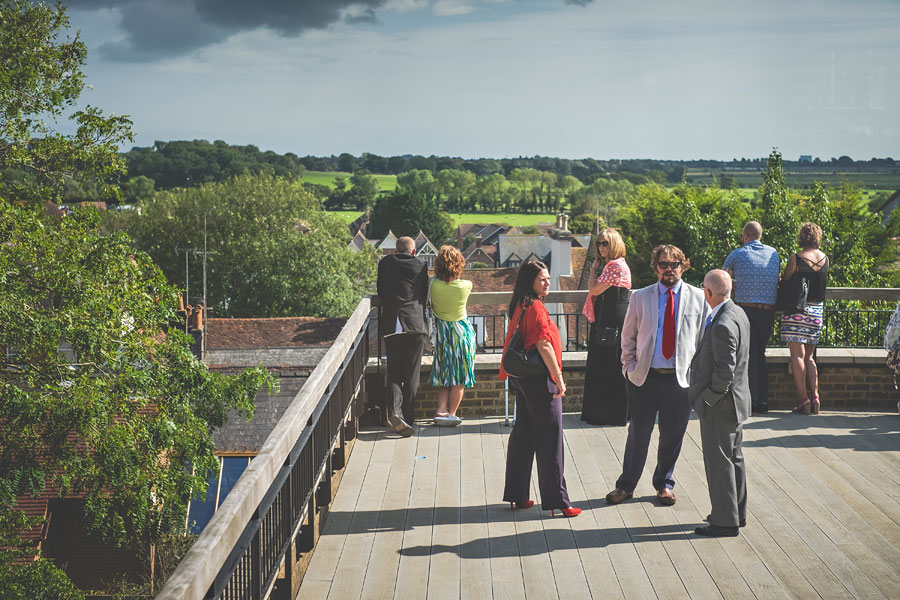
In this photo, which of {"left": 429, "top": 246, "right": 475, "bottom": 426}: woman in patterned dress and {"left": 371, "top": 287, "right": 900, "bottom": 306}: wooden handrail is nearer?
{"left": 429, "top": 246, "right": 475, "bottom": 426}: woman in patterned dress

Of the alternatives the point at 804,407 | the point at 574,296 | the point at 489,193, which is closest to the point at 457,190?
the point at 489,193

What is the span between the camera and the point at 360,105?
554 ft

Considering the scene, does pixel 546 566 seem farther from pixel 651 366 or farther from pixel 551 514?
pixel 651 366

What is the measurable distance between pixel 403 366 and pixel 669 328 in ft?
8.59

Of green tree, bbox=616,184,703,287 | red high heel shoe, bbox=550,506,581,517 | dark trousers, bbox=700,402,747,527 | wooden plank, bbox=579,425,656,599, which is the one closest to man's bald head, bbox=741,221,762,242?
wooden plank, bbox=579,425,656,599

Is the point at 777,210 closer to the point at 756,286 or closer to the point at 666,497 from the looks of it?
the point at 756,286

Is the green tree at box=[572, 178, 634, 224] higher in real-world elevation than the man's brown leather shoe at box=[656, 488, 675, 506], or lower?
higher

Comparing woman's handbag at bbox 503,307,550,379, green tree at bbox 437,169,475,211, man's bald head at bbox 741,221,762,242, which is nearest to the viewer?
woman's handbag at bbox 503,307,550,379

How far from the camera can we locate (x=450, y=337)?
7719mm

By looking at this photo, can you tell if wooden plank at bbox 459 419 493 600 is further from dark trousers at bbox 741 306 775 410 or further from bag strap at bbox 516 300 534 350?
dark trousers at bbox 741 306 775 410

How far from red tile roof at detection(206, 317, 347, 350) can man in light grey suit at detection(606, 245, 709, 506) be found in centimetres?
3636

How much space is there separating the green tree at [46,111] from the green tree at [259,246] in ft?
133

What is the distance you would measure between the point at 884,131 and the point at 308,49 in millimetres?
168372

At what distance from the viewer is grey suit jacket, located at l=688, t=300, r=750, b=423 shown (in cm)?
518
